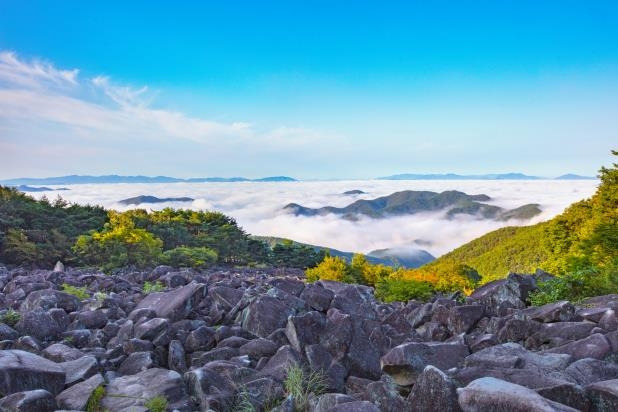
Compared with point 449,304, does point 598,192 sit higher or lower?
higher

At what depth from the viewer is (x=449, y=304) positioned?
36.8ft

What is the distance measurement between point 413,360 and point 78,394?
4.15m

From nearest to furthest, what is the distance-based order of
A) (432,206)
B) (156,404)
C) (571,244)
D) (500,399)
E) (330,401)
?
1. (500,399)
2. (330,401)
3. (156,404)
4. (571,244)
5. (432,206)

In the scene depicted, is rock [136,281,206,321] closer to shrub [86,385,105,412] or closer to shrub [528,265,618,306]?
shrub [86,385,105,412]

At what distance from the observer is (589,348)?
7.25 metres

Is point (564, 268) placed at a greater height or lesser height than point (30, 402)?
lesser

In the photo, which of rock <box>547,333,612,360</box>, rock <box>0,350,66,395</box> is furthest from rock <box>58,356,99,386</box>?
rock <box>547,333,612,360</box>

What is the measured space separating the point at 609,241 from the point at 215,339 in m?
16.0

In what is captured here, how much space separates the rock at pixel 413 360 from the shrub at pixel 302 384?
883 millimetres

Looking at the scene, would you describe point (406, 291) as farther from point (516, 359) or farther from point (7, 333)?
point (7, 333)

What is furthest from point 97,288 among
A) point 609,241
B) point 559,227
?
point 559,227

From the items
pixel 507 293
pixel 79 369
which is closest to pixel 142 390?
pixel 79 369

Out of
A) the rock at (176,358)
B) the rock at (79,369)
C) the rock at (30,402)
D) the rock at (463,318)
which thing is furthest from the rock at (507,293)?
the rock at (30,402)

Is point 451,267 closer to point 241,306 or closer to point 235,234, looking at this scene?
point 241,306
